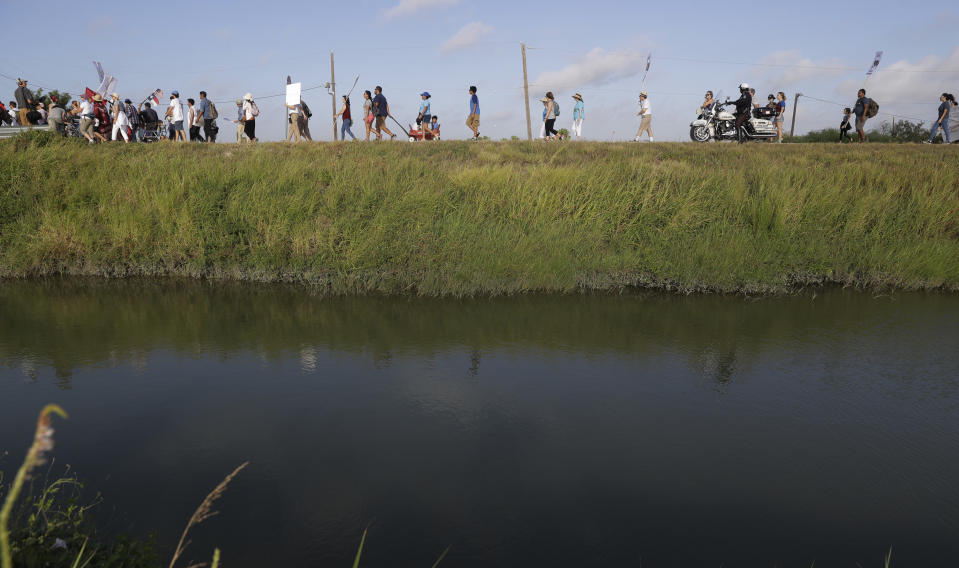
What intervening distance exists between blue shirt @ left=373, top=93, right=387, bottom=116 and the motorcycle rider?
9.88m

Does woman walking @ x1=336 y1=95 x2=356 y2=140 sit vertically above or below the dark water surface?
above

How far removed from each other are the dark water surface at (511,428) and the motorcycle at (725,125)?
11248 millimetres

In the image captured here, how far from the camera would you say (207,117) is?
1738 centimetres

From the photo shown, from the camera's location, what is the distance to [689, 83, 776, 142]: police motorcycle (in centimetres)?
1825

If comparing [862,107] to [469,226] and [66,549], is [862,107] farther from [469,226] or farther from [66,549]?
[66,549]

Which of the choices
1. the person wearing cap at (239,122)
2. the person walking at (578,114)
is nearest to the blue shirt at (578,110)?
the person walking at (578,114)

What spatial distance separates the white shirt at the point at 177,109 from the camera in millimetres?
16531

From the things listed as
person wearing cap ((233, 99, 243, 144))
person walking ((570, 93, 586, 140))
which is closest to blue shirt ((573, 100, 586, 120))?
person walking ((570, 93, 586, 140))

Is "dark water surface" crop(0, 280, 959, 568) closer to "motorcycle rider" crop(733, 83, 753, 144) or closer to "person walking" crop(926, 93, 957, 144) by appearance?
"motorcycle rider" crop(733, 83, 753, 144)

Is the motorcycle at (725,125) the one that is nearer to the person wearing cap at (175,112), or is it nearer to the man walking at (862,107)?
the man walking at (862,107)

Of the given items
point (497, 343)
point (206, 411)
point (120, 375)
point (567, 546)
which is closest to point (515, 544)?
point (567, 546)

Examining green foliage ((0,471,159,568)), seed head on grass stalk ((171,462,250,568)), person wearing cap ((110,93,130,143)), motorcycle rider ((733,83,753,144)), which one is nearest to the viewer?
seed head on grass stalk ((171,462,250,568))

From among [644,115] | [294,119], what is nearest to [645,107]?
[644,115]

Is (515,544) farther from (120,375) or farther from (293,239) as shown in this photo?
(293,239)
